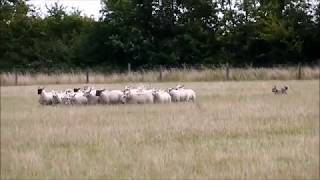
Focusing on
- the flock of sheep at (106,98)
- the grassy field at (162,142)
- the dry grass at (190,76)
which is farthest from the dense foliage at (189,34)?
the grassy field at (162,142)

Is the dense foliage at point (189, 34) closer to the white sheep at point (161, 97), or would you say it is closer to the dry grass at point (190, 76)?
the dry grass at point (190, 76)

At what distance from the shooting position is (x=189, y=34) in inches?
1700

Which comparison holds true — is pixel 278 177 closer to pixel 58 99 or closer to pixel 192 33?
pixel 58 99

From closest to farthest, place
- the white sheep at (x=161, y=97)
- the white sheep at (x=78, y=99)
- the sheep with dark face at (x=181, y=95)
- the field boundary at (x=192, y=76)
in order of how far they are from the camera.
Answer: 1. the white sheep at (x=78, y=99)
2. the white sheep at (x=161, y=97)
3. the sheep with dark face at (x=181, y=95)
4. the field boundary at (x=192, y=76)

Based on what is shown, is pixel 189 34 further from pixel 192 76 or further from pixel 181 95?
pixel 181 95

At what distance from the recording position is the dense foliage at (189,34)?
3900 cm

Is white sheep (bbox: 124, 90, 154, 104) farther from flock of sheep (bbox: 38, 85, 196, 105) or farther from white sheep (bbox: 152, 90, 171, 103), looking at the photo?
white sheep (bbox: 152, 90, 171, 103)

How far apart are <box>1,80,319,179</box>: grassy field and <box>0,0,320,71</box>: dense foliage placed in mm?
24503

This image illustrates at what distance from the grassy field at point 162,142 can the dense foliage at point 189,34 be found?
24503 mm

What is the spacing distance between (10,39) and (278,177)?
16.4 ft

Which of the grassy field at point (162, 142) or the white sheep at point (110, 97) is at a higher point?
the white sheep at point (110, 97)

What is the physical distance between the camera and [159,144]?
8922 millimetres

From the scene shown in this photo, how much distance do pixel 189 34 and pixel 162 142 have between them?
113ft

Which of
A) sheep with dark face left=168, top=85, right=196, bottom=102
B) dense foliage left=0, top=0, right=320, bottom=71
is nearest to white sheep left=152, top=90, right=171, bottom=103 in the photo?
sheep with dark face left=168, top=85, right=196, bottom=102
